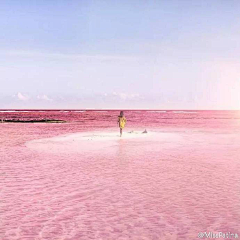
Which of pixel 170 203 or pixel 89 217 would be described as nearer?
pixel 89 217

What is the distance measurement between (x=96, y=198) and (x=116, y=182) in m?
2.13

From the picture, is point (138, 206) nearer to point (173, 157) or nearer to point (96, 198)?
point (96, 198)

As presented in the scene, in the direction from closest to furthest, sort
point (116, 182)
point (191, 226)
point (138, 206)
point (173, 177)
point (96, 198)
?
point (191, 226) → point (138, 206) → point (96, 198) → point (116, 182) → point (173, 177)

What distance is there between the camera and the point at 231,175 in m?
12.5

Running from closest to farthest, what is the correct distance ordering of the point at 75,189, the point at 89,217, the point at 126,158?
1. the point at 89,217
2. the point at 75,189
3. the point at 126,158

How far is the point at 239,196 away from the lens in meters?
9.41

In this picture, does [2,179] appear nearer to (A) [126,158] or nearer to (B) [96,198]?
(B) [96,198]

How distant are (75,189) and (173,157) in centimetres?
852

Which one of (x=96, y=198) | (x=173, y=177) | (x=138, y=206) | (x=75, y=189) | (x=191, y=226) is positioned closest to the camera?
(x=191, y=226)

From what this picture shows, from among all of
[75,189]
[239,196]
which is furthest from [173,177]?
[75,189]

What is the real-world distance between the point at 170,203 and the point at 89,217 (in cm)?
238

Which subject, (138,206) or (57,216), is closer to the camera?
(57,216)

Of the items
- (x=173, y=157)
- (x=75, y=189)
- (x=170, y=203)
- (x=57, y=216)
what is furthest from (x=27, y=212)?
(x=173, y=157)

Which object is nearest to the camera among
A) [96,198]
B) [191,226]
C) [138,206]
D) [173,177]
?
[191,226]
